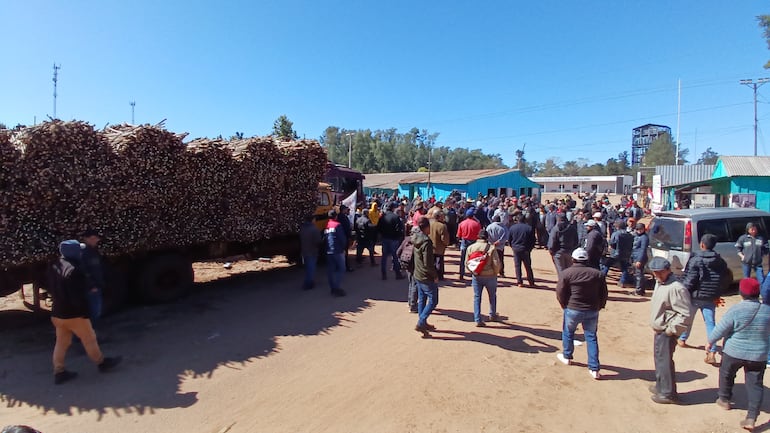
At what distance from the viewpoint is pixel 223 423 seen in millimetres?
4000

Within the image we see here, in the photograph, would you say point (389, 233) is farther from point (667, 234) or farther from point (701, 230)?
point (701, 230)

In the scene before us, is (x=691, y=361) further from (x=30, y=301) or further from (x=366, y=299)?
(x=30, y=301)

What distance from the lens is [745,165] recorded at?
2047cm

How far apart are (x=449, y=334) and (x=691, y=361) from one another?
3.14 metres

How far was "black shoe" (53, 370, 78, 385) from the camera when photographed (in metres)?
4.66

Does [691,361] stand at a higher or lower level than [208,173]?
lower

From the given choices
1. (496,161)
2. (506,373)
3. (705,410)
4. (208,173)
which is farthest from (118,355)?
(496,161)

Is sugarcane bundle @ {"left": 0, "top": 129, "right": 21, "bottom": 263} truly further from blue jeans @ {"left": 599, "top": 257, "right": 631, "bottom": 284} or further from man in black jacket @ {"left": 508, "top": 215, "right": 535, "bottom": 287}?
blue jeans @ {"left": 599, "top": 257, "right": 631, "bottom": 284}

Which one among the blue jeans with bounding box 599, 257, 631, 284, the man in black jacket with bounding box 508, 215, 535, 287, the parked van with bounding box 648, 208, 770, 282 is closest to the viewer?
the parked van with bounding box 648, 208, 770, 282

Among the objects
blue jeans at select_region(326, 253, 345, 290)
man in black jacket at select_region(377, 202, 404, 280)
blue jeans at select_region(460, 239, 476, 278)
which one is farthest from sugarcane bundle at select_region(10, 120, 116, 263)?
blue jeans at select_region(460, 239, 476, 278)

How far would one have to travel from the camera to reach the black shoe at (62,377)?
4664 millimetres

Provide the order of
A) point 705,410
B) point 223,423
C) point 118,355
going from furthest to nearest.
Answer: point 118,355
point 705,410
point 223,423

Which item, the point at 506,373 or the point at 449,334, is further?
the point at 449,334

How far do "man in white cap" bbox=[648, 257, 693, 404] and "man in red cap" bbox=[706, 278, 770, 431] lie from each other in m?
0.38
